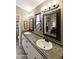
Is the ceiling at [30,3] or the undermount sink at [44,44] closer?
the undermount sink at [44,44]

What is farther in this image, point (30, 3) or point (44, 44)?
point (30, 3)

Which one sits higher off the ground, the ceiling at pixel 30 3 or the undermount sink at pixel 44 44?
the ceiling at pixel 30 3

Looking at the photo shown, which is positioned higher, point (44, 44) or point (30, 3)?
point (30, 3)

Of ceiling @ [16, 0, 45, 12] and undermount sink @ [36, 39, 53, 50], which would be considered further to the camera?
ceiling @ [16, 0, 45, 12]

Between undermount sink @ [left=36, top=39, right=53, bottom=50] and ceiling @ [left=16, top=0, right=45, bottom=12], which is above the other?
ceiling @ [left=16, top=0, right=45, bottom=12]
